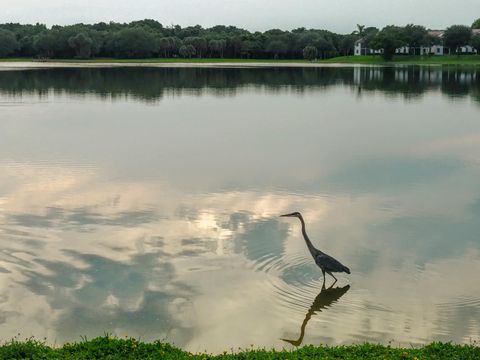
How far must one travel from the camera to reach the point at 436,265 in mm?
15711

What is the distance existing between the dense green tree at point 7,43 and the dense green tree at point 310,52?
7656 cm

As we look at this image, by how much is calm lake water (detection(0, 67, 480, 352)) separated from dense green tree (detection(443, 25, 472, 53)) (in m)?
136

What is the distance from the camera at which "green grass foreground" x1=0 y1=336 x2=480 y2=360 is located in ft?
32.6

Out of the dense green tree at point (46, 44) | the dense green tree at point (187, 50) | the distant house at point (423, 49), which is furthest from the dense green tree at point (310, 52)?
the dense green tree at point (46, 44)

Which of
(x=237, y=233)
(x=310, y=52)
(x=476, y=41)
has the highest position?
(x=476, y=41)

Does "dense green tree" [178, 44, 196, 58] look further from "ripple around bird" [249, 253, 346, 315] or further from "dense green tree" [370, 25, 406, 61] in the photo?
"ripple around bird" [249, 253, 346, 315]

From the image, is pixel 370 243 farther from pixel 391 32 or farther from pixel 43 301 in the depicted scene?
pixel 391 32

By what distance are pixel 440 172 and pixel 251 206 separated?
8.90 m

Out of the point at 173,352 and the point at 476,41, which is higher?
the point at 476,41

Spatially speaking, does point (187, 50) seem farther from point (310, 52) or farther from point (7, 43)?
point (7, 43)

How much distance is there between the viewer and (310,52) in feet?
603

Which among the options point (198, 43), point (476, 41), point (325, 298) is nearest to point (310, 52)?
point (198, 43)

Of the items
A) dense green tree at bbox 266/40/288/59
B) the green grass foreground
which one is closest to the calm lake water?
the green grass foreground

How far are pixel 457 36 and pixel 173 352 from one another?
551ft
